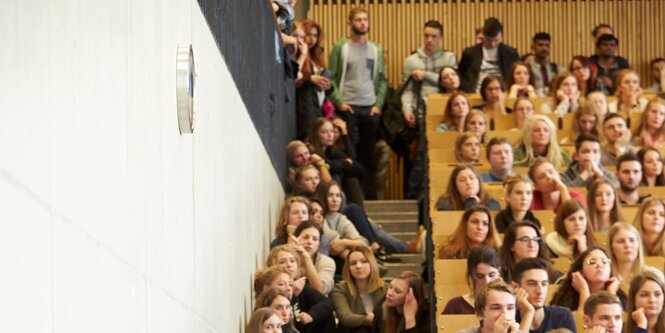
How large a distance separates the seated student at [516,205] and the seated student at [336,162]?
2.58 metres

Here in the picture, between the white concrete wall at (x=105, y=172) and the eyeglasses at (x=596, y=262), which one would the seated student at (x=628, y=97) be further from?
the white concrete wall at (x=105, y=172)

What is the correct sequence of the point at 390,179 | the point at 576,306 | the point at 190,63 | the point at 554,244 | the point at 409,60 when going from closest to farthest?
the point at 190,63 → the point at 576,306 → the point at 554,244 → the point at 409,60 → the point at 390,179

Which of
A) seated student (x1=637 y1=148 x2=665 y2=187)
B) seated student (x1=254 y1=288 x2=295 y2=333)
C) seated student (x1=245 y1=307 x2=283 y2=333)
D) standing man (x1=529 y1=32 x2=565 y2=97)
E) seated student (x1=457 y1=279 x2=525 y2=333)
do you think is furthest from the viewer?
standing man (x1=529 y1=32 x2=565 y2=97)

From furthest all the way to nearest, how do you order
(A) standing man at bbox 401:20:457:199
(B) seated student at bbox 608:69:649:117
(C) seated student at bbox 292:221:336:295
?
(A) standing man at bbox 401:20:457:199, (B) seated student at bbox 608:69:649:117, (C) seated student at bbox 292:221:336:295

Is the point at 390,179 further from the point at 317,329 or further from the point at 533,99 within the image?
the point at 317,329

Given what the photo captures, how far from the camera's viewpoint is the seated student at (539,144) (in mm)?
12055

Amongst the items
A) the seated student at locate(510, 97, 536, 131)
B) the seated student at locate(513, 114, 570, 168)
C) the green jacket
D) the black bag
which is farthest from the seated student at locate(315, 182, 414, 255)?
the green jacket

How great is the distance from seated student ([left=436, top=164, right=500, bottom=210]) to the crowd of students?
0.04ft

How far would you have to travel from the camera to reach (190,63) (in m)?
5.56

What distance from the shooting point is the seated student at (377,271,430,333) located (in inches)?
362

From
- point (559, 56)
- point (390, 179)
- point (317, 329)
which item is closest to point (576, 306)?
point (317, 329)

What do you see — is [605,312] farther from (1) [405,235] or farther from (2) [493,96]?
(2) [493,96]

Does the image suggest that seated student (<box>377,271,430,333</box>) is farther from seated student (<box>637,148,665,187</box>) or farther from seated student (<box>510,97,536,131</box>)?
seated student (<box>510,97,536,131</box>)

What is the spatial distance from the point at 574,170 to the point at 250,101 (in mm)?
3399
